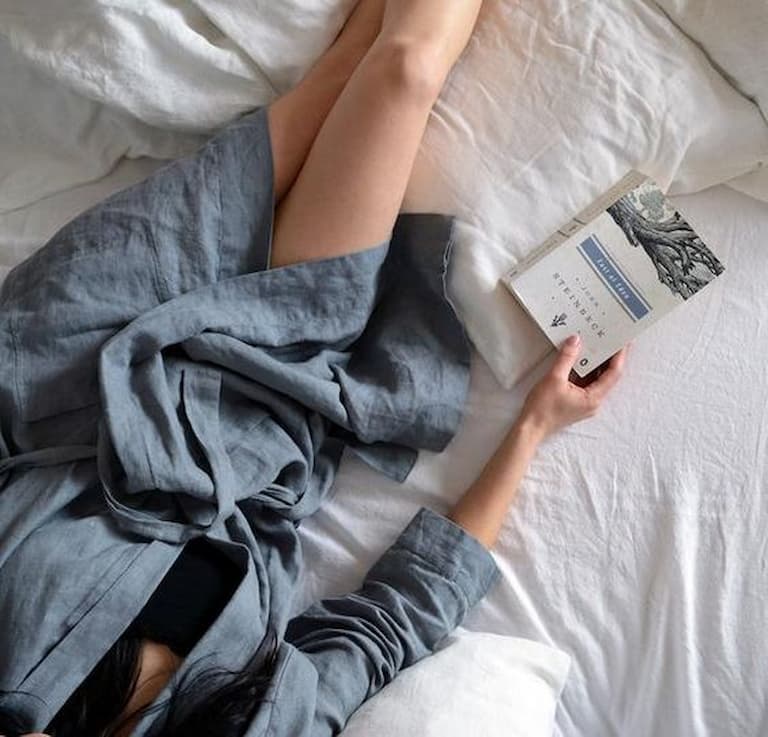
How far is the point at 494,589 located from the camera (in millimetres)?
970

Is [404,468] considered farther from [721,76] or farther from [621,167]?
[721,76]

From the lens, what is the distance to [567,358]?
1.00 meters

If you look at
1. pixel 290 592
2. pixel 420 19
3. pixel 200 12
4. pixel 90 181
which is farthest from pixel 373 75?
pixel 290 592

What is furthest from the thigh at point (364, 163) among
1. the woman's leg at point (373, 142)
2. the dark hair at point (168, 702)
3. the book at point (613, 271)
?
the dark hair at point (168, 702)

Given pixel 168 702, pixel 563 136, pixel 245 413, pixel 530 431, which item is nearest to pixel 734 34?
pixel 563 136

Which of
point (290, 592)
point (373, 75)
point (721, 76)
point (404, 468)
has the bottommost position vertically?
point (290, 592)

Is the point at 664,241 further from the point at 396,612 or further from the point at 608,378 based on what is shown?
the point at 396,612

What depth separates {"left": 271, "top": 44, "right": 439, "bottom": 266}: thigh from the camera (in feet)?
3.21

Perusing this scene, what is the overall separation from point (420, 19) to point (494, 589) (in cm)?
56

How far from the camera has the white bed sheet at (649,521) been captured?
927 mm

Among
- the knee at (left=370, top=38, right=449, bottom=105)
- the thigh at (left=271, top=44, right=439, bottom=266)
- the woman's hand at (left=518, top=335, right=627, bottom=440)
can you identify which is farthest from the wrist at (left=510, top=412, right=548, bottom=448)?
the knee at (left=370, top=38, right=449, bottom=105)

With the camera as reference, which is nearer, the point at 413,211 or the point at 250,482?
the point at 250,482

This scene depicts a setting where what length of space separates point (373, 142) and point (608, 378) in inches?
12.9

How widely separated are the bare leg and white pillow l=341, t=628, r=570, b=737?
19.2 inches
